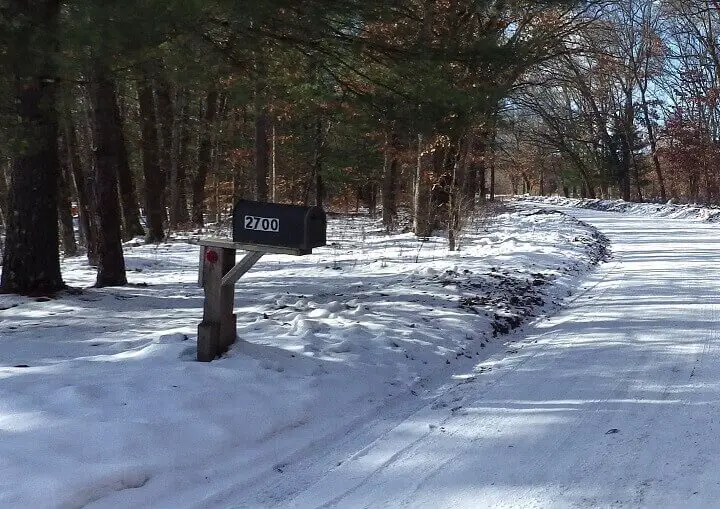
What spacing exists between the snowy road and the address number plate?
175cm

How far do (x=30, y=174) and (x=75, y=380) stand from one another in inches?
193

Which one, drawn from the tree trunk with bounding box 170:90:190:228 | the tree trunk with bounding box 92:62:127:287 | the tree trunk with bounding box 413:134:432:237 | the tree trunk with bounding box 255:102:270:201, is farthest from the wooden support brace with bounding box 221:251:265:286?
the tree trunk with bounding box 170:90:190:228

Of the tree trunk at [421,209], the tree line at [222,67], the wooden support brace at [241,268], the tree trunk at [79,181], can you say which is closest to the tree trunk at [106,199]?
the tree line at [222,67]

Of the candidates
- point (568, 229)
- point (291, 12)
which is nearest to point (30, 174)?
point (291, 12)

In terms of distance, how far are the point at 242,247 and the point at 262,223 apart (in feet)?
0.82

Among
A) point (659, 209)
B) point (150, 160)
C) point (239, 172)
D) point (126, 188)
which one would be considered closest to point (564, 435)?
point (126, 188)

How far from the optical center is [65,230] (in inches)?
752

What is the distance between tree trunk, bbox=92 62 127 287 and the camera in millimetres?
10227

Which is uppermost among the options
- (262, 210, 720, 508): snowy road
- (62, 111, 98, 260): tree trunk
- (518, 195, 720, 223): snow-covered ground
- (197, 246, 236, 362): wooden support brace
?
(62, 111, 98, 260): tree trunk

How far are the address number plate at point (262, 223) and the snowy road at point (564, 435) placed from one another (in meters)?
1.75

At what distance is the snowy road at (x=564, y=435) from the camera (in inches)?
139

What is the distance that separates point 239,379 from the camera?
5.02 metres

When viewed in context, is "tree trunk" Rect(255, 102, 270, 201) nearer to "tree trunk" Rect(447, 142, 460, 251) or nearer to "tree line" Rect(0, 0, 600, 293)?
"tree trunk" Rect(447, 142, 460, 251)

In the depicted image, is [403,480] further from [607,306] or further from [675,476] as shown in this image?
[607,306]
